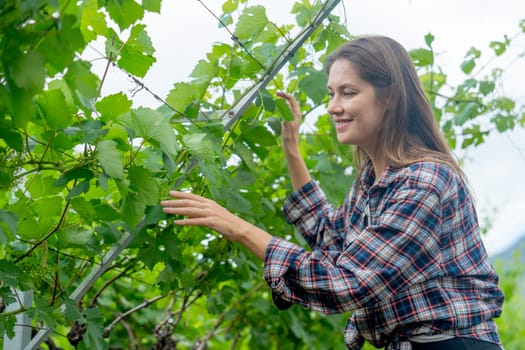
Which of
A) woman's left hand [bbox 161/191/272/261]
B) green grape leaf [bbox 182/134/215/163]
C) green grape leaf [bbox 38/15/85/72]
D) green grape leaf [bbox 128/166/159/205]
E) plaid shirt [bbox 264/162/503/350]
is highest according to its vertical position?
green grape leaf [bbox 38/15/85/72]

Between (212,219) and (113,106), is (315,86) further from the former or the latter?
(113,106)

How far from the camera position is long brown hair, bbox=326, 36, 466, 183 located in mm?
2062

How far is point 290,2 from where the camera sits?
2.12 meters

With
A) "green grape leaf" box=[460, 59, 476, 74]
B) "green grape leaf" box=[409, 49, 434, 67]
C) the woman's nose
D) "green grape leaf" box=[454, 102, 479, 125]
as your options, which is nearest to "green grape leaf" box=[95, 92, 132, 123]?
the woman's nose

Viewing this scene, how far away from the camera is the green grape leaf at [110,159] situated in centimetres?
137

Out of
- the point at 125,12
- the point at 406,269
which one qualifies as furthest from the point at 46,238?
the point at 406,269

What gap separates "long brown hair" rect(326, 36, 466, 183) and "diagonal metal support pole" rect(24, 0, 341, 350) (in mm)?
183

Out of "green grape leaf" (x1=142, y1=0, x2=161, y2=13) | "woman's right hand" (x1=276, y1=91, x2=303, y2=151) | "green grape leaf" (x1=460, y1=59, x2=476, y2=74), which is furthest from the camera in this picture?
"green grape leaf" (x1=460, y1=59, x2=476, y2=74)

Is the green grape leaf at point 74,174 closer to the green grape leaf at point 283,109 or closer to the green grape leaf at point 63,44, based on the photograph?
the green grape leaf at point 63,44

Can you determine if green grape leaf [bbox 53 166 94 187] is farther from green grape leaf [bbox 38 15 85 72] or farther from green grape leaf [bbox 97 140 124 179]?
green grape leaf [bbox 38 15 85 72]

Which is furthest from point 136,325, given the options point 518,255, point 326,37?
point 518,255

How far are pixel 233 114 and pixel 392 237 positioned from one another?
50cm

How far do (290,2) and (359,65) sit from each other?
26cm

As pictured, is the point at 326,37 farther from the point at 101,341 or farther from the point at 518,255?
the point at 518,255
